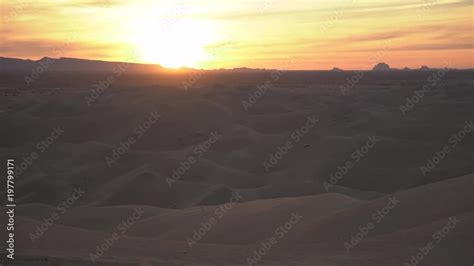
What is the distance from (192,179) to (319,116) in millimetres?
19493

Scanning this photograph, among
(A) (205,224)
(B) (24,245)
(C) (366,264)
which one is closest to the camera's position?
(C) (366,264)

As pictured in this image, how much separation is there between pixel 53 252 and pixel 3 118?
38.6 metres

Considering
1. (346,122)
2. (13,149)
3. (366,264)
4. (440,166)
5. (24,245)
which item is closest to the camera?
(366,264)

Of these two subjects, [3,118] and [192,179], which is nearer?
[192,179]

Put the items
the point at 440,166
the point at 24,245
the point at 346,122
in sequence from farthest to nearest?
the point at 346,122 → the point at 440,166 → the point at 24,245

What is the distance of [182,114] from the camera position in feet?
150

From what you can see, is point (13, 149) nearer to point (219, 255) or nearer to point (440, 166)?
point (440, 166)

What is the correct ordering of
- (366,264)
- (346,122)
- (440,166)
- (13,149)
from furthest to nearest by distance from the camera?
(346,122)
(13,149)
(440,166)
(366,264)

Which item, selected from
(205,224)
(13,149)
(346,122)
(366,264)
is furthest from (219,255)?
(346,122)

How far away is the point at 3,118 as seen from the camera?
4556 cm

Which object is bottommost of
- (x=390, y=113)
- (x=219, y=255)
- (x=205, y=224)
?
(x=390, y=113)

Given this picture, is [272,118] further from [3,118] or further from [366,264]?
[366,264]

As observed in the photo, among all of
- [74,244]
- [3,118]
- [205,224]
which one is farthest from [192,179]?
[3,118]

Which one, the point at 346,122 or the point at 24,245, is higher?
the point at 24,245
